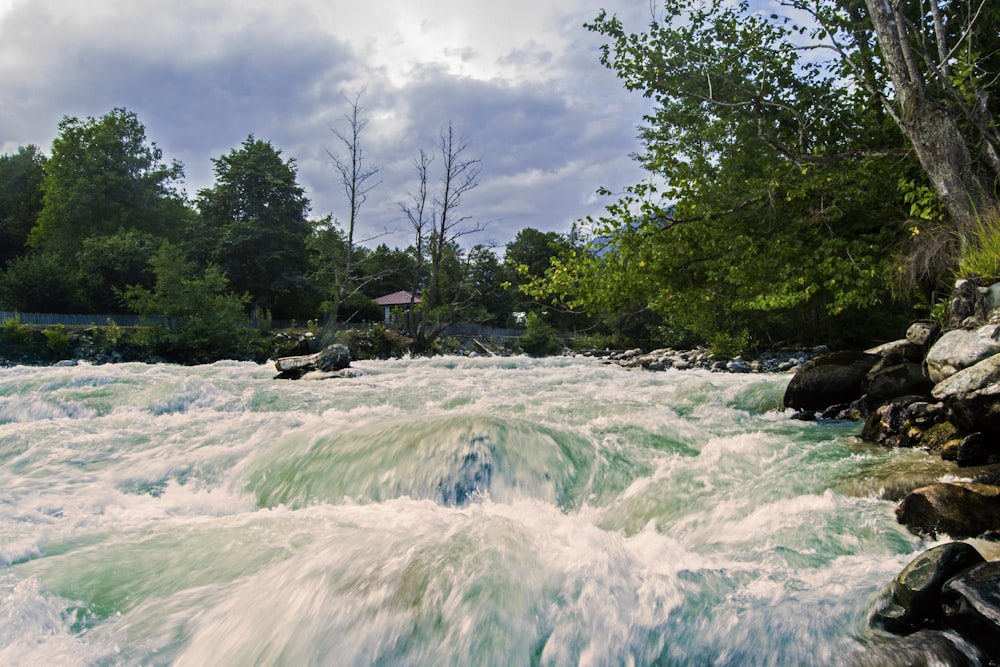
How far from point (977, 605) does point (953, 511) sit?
1.27 metres

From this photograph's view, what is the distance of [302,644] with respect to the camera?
7.36 ft

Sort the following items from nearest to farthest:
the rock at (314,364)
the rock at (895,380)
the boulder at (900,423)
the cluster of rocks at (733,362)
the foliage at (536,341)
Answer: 1. the boulder at (900,423)
2. the rock at (895,380)
3. the rock at (314,364)
4. the cluster of rocks at (733,362)
5. the foliage at (536,341)

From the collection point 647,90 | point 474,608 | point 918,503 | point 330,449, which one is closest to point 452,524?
point 474,608

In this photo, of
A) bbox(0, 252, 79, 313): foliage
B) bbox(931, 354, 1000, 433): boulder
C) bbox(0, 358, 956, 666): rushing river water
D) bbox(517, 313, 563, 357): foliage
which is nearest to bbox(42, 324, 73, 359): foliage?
bbox(0, 252, 79, 313): foliage

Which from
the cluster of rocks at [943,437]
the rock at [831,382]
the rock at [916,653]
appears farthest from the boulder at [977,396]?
the rock at [831,382]

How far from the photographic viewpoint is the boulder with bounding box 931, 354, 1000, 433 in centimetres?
373

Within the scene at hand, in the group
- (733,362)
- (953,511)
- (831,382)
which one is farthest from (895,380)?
(733,362)

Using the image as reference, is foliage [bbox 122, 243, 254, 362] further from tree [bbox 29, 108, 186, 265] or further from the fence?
tree [bbox 29, 108, 186, 265]

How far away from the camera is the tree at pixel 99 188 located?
3734 centimetres

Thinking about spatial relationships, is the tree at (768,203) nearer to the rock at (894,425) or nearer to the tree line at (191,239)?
the rock at (894,425)

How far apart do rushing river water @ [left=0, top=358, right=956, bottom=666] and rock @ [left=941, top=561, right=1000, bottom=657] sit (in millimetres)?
322

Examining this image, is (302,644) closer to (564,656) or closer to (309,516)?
(564,656)

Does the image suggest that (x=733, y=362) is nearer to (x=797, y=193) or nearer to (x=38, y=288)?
(x=797, y=193)

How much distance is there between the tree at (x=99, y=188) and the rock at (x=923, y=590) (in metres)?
A: 43.7
